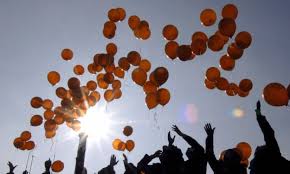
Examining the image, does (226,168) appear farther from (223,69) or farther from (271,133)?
(223,69)

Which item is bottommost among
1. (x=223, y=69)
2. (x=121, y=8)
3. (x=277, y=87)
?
(x=277, y=87)

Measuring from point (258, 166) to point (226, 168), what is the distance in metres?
0.54

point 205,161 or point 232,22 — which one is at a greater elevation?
point 232,22

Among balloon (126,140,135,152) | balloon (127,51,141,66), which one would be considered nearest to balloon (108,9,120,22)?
balloon (127,51,141,66)

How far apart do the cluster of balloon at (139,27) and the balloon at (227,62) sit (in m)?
1.88

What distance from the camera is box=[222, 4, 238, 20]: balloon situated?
24.7 ft

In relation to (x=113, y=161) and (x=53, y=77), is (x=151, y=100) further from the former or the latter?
(x=53, y=77)

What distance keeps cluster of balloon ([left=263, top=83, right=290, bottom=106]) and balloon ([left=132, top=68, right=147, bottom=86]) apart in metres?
2.92

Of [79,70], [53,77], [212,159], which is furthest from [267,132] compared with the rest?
[53,77]

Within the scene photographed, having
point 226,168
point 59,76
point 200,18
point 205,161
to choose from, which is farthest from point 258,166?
point 59,76

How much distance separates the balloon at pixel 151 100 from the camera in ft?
25.6

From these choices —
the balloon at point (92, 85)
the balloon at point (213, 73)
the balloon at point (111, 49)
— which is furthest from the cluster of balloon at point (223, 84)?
the balloon at point (92, 85)

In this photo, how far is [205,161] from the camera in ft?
16.2

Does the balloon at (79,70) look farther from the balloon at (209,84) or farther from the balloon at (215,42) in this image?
the balloon at (215,42)
